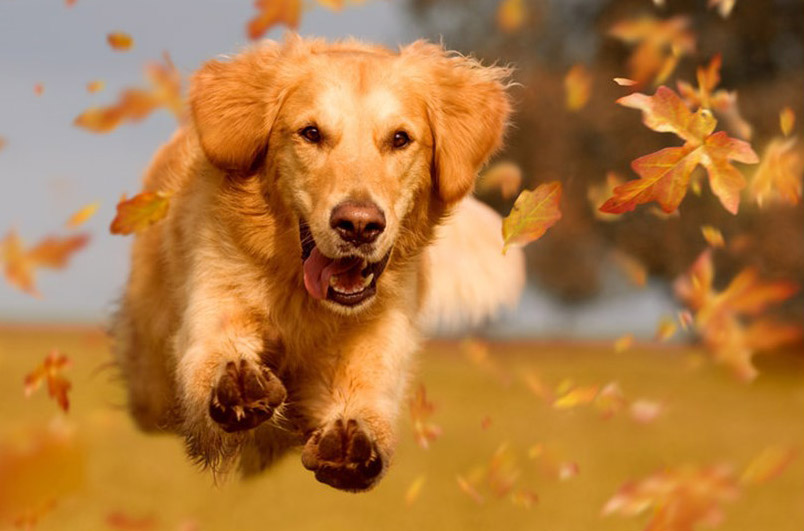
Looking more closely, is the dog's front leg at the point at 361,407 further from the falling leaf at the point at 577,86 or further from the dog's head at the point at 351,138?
the falling leaf at the point at 577,86

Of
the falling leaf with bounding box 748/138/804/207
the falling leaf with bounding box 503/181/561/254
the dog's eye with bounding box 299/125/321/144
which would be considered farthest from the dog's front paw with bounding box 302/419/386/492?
the falling leaf with bounding box 748/138/804/207

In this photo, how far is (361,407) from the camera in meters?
3.79

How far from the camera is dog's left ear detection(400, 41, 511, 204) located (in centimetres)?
396

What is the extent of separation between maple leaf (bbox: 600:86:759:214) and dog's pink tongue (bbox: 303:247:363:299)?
1.04 meters

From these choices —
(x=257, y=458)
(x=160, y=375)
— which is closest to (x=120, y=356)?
(x=160, y=375)

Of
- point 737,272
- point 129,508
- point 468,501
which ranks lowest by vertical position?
point 737,272

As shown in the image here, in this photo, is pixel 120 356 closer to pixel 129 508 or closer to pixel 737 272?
pixel 129 508

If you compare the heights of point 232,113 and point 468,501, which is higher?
point 232,113

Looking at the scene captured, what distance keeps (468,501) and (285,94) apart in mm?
5274

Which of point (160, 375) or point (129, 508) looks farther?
point (129, 508)

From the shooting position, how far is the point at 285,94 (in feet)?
12.7

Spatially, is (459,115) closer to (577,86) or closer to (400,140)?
(400,140)

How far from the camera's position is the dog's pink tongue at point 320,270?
3686 millimetres

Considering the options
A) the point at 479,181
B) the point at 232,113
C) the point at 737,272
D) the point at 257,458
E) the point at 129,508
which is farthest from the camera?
the point at 737,272
